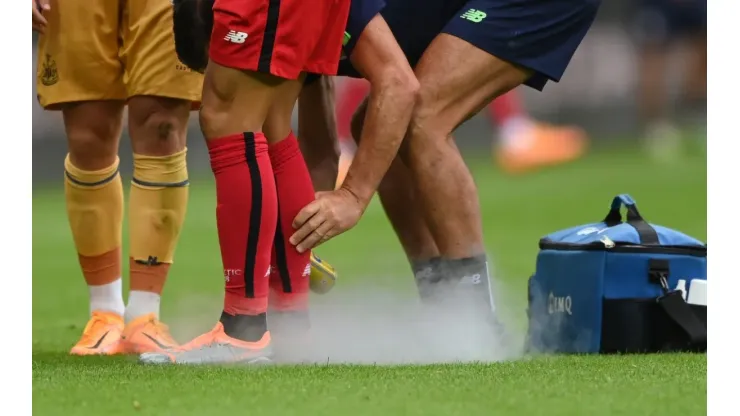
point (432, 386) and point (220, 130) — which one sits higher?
point (220, 130)

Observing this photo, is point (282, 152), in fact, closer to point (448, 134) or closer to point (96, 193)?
point (448, 134)

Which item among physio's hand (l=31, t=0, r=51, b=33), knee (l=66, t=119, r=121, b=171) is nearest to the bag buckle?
knee (l=66, t=119, r=121, b=171)

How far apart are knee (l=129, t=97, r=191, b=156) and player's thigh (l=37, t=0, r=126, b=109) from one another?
0.13m

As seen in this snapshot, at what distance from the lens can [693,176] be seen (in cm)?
1167

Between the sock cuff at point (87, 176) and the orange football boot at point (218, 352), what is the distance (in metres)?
0.91

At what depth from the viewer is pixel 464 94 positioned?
13.3ft

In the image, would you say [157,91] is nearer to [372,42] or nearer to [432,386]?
[372,42]

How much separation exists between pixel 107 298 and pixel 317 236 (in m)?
1.00

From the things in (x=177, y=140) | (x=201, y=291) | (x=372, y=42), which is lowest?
(x=201, y=291)

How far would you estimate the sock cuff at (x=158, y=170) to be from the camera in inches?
162

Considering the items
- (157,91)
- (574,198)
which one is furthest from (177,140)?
(574,198)

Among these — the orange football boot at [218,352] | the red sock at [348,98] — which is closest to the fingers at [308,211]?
the orange football boot at [218,352]
